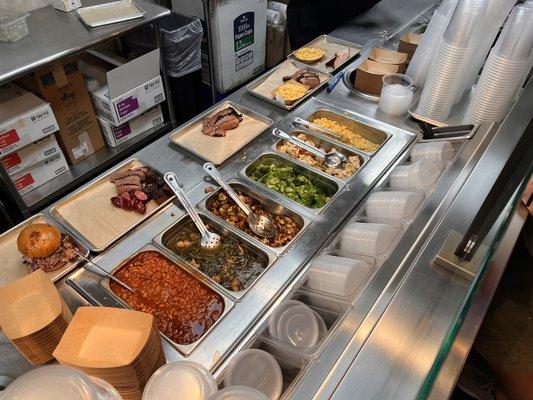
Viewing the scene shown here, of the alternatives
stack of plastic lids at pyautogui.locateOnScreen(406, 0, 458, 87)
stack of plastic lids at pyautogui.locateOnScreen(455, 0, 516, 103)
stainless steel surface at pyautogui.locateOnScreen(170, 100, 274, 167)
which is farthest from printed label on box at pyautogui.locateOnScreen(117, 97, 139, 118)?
stack of plastic lids at pyautogui.locateOnScreen(455, 0, 516, 103)

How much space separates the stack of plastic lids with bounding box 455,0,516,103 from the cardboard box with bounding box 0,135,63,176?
2.58 meters

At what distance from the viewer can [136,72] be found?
275 cm

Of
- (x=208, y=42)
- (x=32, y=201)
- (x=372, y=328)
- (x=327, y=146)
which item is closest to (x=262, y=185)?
(x=327, y=146)

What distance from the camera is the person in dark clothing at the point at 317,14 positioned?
3.38m

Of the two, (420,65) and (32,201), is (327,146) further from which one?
(32,201)

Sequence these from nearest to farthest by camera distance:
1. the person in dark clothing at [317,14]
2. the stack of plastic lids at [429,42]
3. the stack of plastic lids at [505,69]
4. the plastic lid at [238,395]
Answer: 1. the plastic lid at [238,395]
2. the stack of plastic lids at [505,69]
3. the stack of plastic lids at [429,42]
4. the person in dark clothing at [317,14]

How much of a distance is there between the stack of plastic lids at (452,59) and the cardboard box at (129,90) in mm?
1883

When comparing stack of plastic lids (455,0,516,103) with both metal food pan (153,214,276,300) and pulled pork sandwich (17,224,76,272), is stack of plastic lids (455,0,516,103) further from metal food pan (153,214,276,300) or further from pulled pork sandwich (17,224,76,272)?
pulled pork sandwich (17,224,76,272)

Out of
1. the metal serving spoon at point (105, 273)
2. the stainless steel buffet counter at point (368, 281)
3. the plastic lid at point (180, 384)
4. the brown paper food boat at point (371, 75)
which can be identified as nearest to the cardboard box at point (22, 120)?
the stainless steel buffet counter at point (368, 281)

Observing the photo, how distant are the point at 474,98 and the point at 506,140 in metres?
0.51

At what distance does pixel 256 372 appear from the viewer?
41.0 inches

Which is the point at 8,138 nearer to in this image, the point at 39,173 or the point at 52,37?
the point at 39,173

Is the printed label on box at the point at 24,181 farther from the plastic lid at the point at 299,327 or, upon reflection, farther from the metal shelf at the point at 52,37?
the plastic lid at the point at 299,327

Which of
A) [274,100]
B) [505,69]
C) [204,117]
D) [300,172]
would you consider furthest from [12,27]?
[505,69]
